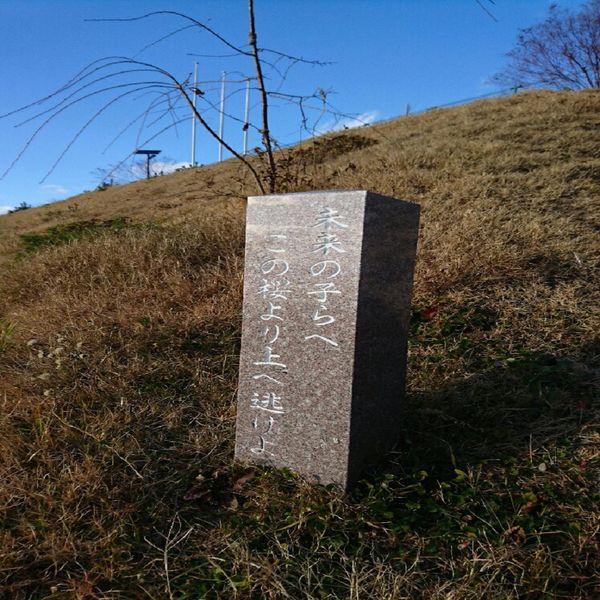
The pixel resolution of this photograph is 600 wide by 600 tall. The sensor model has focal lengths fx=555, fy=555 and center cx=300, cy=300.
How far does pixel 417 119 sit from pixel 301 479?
12.0 m

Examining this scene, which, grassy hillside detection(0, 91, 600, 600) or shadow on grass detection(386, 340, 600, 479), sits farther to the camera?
shadow on grass detection(386, 340, 600, 479)

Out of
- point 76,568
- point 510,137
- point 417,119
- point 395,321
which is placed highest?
point 417,119

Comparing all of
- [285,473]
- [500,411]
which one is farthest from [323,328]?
[500,411]

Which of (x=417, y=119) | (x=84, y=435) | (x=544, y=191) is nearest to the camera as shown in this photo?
(x=84, y=435)

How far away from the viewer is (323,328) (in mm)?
2320

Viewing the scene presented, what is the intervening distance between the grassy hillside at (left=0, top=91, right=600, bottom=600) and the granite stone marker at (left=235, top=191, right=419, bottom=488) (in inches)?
7.0

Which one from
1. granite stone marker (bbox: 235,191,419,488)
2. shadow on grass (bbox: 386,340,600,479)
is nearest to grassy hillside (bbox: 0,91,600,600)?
shadow on grass (bbox: 386,340,600,479)

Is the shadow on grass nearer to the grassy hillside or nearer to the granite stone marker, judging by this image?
the grassy hillside

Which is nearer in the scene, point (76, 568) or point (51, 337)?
point (76, 568)

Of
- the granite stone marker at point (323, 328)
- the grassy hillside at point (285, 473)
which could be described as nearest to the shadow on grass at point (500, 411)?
the grassy hillside at point (285, 473)

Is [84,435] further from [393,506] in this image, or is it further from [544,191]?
[544,191]

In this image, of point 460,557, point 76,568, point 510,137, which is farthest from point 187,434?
point 510,137

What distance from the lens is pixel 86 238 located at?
6.62 m

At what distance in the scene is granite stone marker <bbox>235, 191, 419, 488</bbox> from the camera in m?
2.26
